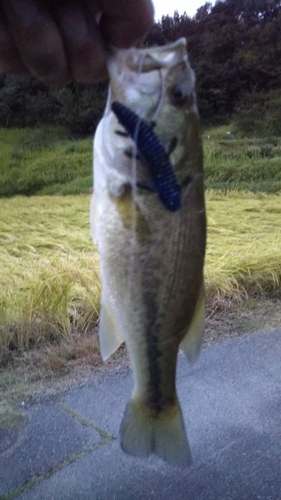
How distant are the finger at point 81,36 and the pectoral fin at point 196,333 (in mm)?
253

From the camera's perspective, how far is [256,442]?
180 cm

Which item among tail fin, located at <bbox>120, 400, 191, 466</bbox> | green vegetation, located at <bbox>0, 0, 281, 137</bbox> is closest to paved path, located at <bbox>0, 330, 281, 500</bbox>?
green vegetation, located at <bbox>0, 0, 281, 137</bbox>

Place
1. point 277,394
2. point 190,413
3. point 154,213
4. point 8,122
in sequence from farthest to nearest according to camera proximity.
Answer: point 8,122 < point 277,394 < point 190,413 < point 154,213

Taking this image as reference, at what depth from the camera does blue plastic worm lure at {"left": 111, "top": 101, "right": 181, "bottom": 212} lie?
1.77 feet

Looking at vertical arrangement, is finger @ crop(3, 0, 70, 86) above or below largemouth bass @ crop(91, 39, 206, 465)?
above

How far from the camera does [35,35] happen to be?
2.06 feet

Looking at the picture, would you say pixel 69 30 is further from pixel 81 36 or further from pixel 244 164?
pixel 244 164

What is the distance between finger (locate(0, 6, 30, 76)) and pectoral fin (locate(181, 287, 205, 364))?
1.04ft

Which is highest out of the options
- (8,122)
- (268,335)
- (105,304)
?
(105,304)

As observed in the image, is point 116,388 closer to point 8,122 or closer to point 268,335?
point 268,335

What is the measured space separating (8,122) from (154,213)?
5.86 feet

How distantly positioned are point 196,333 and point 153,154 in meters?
0.18

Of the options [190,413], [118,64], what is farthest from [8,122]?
[118,64]

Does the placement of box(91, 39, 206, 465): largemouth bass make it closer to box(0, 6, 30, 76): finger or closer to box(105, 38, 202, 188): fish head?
box(105, 38, 202, 188): fish head
